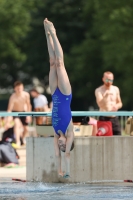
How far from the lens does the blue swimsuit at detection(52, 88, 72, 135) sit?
1316 centimetres

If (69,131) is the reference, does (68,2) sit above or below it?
above

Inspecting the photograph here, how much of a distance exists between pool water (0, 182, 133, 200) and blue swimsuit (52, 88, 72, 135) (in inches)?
38.8

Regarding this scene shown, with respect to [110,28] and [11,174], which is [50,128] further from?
[110,28]

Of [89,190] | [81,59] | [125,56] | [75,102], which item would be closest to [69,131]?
[89,190]

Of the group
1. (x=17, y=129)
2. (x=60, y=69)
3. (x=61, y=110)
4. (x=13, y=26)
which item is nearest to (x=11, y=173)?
(x=61, y=110)

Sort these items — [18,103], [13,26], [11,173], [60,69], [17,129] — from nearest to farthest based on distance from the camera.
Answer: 1. [60,69]
2. [11,173]
3. [17,129]
4. [18,103]
5. [13,26]

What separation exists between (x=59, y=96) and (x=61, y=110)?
0.21m

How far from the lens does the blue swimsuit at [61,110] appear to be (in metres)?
13.2

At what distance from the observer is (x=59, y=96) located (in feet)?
43.2

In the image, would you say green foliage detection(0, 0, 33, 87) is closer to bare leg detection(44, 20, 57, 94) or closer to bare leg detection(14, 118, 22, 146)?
bare leg detection(14, 118, 22, 146)

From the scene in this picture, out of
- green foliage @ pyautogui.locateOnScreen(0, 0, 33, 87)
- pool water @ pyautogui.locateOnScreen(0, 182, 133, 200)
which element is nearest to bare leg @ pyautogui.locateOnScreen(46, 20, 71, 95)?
pool water @ pyautogui.locateOnScreen(0, 182, 133, 200)

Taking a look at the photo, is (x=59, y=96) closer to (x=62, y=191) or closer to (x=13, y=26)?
(x=62, y=191)

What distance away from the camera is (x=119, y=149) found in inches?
579

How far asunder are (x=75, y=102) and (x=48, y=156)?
198 ft
